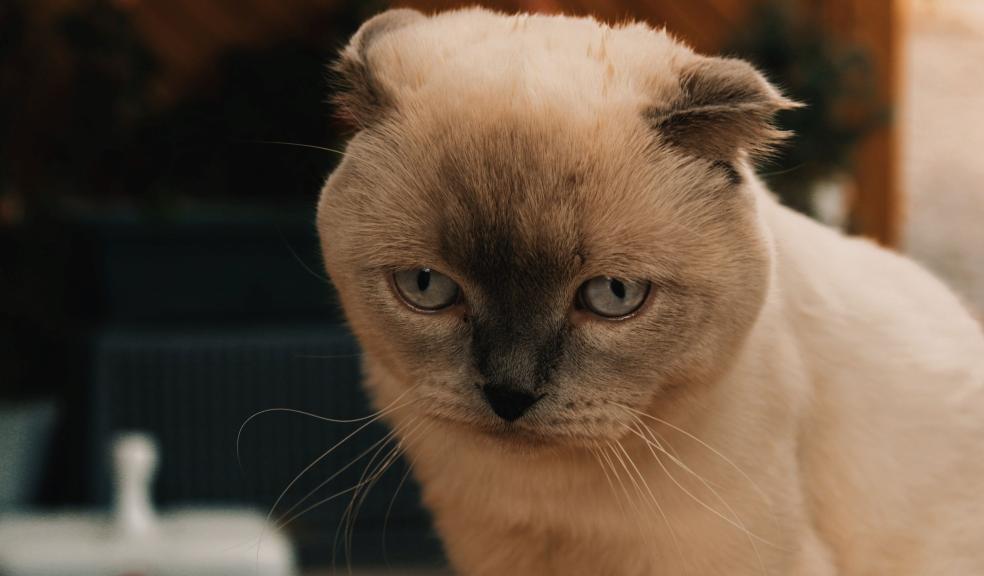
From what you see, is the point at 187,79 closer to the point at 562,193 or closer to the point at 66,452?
the point at 66,452

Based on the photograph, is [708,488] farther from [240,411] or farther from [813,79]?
[240,411]

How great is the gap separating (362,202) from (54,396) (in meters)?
2.94

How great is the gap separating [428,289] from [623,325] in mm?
101

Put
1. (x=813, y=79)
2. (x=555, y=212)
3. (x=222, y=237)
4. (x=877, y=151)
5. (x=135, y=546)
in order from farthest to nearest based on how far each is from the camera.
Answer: (x=877, y=151) < (x=222, y=237) < (x=813, y=79) < (x=135, y=546) < (x=555, y=212)

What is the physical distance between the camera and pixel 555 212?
528 mm

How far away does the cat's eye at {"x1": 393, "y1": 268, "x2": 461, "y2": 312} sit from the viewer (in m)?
0.57

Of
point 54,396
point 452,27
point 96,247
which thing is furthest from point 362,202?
point 54,396

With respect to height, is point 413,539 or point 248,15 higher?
point 248,15

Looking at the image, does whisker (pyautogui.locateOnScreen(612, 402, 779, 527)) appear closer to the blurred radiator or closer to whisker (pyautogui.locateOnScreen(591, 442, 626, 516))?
whisker (pyautogui.locateOnScreen(591, 442, 626, 516))

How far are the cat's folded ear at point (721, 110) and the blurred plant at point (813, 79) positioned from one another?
5.84 ft

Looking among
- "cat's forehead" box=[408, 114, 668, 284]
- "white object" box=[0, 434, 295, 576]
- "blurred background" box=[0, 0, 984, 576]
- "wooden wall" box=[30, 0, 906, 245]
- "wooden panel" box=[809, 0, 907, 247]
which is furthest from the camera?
"blurred background" box=[0, 0, 984, 576]

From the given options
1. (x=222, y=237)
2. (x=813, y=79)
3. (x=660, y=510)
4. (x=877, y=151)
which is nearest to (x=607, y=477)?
(x=660, y=510)

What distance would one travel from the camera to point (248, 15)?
3.36 metres

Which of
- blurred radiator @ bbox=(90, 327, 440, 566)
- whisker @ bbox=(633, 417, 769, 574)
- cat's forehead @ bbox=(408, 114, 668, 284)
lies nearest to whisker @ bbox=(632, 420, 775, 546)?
whisker @ bbox=(633, 417, 769, 574)
